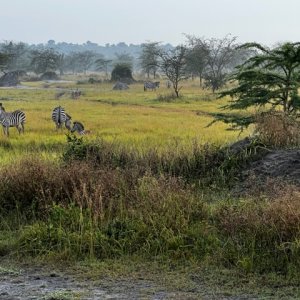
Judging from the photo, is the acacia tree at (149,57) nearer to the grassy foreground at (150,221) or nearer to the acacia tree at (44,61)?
the acacia tree at (44,61)

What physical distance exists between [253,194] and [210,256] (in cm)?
249

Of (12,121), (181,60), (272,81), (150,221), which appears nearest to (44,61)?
(181,60)

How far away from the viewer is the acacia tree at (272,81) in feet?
44.7

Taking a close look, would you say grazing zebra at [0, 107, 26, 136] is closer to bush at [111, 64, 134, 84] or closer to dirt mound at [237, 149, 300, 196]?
dirt mound at [237, 149, 300, 196]

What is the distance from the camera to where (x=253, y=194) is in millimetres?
8383

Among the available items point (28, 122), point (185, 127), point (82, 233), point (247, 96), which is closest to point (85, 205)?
point (82, 233)

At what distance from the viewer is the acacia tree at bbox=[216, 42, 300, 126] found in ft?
44.7

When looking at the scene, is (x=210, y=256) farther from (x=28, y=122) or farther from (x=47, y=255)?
(x=28, y=122)

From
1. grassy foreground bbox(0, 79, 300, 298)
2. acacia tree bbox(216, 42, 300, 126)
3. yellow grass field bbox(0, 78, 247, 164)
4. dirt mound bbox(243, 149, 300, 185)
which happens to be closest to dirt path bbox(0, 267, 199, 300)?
grassy foreground bbox(0, 79, 300, 298)

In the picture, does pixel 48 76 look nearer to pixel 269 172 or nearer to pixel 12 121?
pixel 12 121

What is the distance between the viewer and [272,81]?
45.6ft

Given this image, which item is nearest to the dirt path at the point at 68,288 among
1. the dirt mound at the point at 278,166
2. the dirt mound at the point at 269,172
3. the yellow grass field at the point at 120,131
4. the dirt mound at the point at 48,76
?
the dirt mound at the point at 269,172

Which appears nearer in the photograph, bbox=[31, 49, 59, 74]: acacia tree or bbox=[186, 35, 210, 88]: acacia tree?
bbox=[186, 35, 210, 88]: acacia tree

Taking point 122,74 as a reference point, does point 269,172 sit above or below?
below
